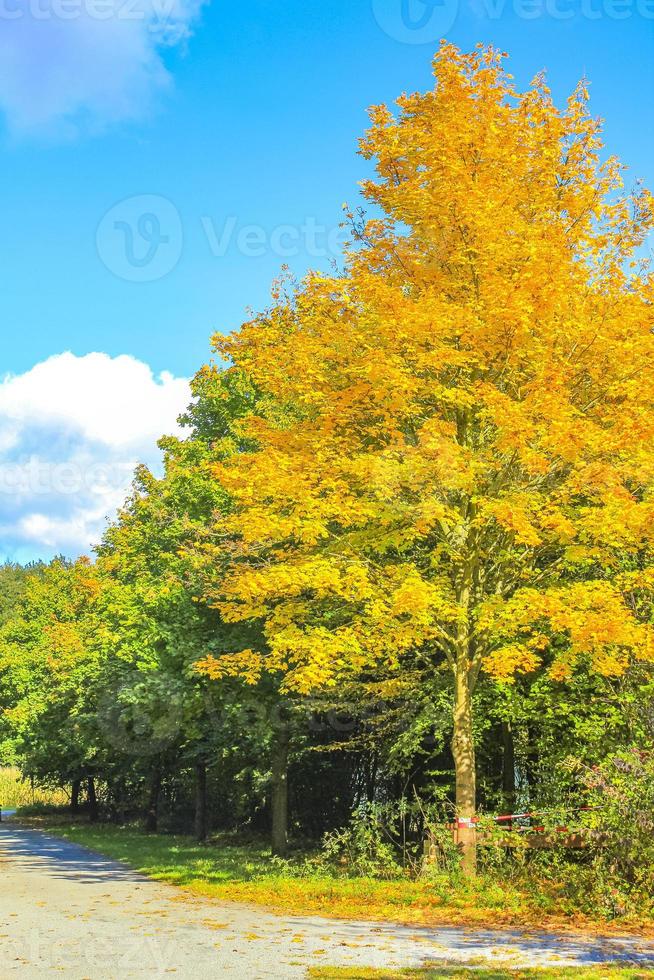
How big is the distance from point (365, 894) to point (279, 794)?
8.18 meters

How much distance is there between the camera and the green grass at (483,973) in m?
7.34

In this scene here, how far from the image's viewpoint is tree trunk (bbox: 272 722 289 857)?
20047mm

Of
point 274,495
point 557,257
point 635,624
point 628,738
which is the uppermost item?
point 557,257

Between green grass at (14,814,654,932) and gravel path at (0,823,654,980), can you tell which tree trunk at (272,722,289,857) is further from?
gravel path at (0,823,654,980)

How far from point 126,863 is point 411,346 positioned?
537 inches

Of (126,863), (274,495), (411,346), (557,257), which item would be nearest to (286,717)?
(126,863)

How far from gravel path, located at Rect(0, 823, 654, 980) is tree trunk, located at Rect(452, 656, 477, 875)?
268 centimetres

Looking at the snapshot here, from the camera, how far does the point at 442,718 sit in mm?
15258

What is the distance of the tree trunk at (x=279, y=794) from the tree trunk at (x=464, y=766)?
7218 millimetres

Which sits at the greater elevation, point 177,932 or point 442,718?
point 442,718

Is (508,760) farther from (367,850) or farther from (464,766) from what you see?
(464,766)

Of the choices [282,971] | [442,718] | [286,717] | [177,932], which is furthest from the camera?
[286,717]

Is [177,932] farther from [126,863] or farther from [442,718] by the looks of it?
[126,863]

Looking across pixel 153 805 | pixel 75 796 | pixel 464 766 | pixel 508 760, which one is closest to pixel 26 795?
pixel 75 796
